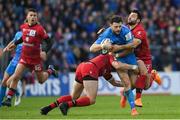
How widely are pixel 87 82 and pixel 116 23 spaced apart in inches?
54.0

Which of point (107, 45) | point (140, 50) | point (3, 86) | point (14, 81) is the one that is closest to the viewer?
point (107, 45)

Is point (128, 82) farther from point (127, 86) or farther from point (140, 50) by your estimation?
point (140, 50)

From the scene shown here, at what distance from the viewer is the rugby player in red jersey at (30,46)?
17.4 m

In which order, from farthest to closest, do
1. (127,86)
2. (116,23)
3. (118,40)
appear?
(127,86) → (118,40) → (116,23)

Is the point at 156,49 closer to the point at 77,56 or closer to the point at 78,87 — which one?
the point at 77,56

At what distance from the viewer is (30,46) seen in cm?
1777

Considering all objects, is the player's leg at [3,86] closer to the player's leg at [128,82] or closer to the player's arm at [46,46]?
the player's arm at [46,46]

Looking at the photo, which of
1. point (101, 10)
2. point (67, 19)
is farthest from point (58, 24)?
point (101, 10)

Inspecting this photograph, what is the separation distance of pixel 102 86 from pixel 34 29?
33.3 ft

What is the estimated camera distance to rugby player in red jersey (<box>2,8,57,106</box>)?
57.2 ft

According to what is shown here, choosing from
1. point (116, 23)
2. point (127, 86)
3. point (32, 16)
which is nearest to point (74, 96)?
point (127, 86)

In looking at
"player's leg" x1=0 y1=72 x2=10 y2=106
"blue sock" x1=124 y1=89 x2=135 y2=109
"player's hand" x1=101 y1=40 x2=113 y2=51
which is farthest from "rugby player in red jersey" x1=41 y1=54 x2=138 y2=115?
"player's leg" x1=0 y1=72 x2=10 y2=106

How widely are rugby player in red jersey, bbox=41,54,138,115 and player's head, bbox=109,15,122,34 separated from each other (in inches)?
26.5

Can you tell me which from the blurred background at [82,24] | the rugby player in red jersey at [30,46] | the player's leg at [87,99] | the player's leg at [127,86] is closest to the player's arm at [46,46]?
the rugby player in red jersey at [30,46]
